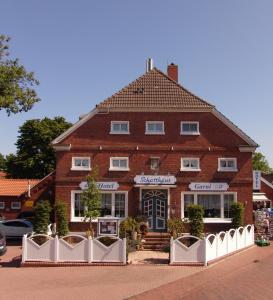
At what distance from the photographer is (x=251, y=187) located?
Answer: 1120 inches

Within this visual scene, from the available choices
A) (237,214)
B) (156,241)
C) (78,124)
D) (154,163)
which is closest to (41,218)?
(156,241)

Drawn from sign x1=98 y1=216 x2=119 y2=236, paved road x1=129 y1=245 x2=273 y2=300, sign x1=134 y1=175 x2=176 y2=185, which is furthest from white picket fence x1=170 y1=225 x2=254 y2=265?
sign x1=134 y1=175 x2=176 y2=185

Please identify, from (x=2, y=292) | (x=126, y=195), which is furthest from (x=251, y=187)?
(x=2, y=292)

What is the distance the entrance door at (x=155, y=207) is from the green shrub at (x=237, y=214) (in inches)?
156

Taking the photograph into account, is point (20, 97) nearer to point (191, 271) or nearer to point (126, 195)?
point (126, 195)

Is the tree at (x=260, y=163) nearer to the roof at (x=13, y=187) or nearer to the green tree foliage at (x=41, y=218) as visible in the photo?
the roof at (x=13, y=187)

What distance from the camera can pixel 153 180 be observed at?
93.0 feet

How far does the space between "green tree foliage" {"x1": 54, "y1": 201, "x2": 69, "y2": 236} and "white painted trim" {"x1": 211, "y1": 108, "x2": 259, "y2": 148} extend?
10637mm

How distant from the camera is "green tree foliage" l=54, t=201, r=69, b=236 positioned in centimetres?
2708

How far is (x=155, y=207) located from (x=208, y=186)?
336 cm

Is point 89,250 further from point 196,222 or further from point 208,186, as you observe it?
point 208,186

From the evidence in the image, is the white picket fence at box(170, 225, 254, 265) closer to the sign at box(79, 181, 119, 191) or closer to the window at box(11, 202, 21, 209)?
the sign at box(79, 181, 119, 191)

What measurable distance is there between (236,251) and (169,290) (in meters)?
9.51

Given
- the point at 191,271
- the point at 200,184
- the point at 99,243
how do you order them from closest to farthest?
the point at 191,271, the point at 99,243, the point at 200,184
